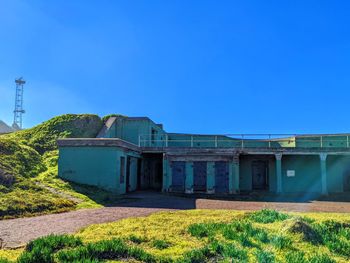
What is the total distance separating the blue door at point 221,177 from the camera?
2238cm

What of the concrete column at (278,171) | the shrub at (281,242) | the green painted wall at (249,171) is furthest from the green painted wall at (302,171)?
the shrub at (281,242)

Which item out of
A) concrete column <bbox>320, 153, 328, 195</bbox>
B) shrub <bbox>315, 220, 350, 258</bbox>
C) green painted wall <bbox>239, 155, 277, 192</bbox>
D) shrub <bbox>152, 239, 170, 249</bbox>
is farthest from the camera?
green painted wall <bbox>239, 155, 277, 192</bbox>

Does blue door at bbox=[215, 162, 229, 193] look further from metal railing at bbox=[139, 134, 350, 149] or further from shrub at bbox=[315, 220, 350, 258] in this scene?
shrub at bbox=[315, 220, 350, 258]

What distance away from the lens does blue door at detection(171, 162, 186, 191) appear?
22.7 m

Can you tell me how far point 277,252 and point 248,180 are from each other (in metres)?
19.2

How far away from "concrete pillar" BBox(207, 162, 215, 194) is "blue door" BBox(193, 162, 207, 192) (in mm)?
211

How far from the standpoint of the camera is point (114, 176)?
62.0 ft

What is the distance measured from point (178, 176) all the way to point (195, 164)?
143cm

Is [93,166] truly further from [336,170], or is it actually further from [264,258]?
[336,170]

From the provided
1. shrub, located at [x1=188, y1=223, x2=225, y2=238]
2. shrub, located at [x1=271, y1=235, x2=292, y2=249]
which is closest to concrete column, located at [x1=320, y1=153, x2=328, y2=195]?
shrub, located at [x1=188, y1=223, x2=225, y2=238]

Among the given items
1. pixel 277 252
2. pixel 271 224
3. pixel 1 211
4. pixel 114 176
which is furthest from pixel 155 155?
pixel 277 252

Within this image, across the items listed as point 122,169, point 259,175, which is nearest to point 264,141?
point 259,175

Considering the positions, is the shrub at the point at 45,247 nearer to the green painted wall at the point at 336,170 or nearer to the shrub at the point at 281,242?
the shrub at the point at 281,242

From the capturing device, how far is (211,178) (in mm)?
22453
